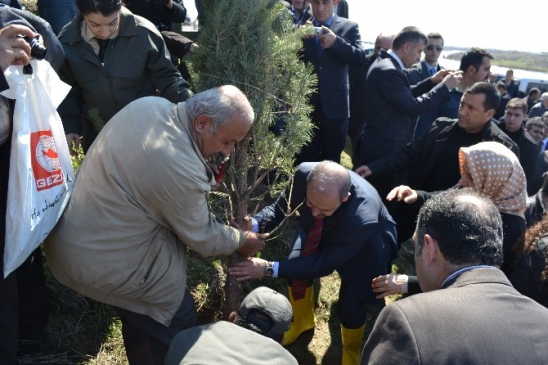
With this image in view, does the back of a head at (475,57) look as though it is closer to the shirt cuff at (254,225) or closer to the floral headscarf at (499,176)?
the floral headscarf at (499,176)

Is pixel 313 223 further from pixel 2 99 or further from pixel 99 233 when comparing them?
pixel 2 99

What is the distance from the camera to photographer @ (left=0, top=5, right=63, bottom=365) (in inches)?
92.4

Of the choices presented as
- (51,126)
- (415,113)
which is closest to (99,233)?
(51,126)

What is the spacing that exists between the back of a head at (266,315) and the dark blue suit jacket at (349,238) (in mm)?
1109

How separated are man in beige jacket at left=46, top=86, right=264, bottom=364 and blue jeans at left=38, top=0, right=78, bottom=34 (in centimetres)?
231

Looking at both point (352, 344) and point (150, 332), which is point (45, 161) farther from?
point (352, 344)

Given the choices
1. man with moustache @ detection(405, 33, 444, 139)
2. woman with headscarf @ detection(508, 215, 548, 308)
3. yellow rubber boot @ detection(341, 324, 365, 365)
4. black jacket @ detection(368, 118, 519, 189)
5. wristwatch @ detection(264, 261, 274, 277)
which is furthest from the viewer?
man with moustache @ detection(405, 33, 444, 139)

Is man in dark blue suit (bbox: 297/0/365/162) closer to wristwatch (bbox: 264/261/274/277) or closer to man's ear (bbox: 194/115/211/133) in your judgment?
wristwatch (bbox: 264/261/274/277)

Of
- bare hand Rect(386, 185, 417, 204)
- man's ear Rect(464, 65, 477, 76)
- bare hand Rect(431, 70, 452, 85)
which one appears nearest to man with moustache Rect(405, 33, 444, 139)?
→ bare hand Rect(431, 70, 452, 85)

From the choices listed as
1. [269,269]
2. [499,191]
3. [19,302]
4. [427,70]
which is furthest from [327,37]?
[19,302]

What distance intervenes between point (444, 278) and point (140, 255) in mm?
1439

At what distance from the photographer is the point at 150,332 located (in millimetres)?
2719

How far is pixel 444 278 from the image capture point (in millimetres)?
1879

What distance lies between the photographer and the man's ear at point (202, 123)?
2467mm
